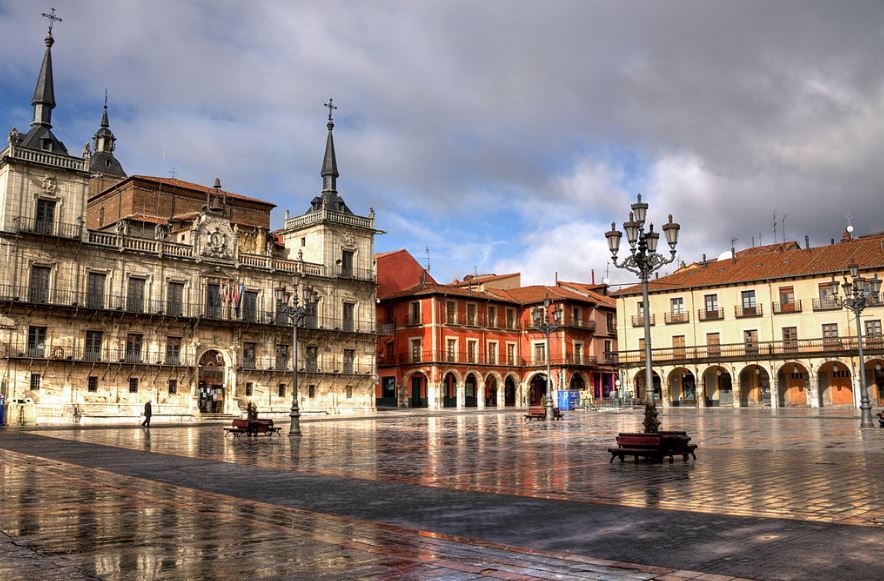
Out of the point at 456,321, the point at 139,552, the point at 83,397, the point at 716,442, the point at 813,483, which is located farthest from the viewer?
the point at 456,321

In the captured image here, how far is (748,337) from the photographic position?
56094 millimetres

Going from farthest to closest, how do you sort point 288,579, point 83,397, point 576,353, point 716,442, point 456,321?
point 576,353 < point 456,321 < point 83,397 < point 716,442 < point 288,579

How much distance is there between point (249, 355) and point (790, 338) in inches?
1483

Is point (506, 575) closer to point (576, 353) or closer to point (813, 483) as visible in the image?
point (813, 483)

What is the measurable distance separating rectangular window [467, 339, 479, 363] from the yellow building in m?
12.1

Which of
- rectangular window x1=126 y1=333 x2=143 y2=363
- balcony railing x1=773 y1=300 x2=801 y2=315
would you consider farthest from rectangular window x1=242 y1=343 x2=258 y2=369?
balcony railing x1=773 y1=300 x2=801 y2=315

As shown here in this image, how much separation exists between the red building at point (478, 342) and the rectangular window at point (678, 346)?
356 inches

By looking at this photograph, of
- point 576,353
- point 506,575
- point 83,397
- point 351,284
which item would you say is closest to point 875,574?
point 506,575

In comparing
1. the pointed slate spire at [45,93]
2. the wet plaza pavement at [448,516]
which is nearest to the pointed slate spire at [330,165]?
the pointed slate spire at [45,93]

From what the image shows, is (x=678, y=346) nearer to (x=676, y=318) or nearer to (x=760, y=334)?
(x=676, y=318)

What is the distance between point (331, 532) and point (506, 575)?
95.0 inches

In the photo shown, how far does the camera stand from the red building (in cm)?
6275

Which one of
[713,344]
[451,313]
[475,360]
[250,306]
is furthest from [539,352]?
[250,306]

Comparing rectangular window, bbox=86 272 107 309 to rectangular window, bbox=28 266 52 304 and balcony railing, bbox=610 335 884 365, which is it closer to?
rectangular window, bbox=28 266 52 304
